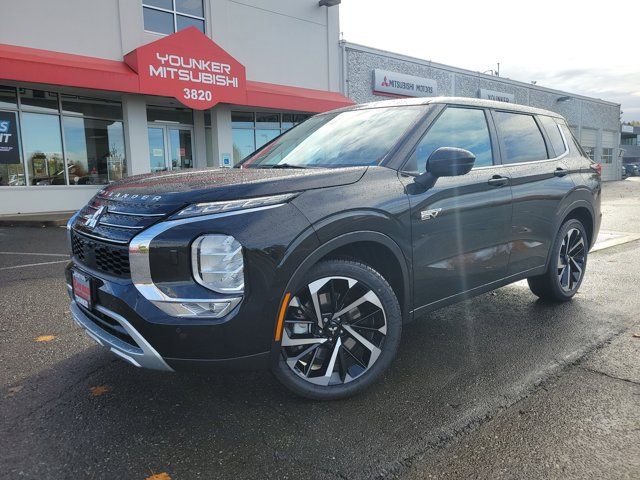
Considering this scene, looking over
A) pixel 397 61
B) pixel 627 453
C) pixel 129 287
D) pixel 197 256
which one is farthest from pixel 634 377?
pixel 397 61

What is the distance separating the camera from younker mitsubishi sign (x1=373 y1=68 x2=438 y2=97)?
1922cm

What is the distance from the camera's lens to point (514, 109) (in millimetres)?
4125

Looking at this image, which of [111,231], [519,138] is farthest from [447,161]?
[111,231]

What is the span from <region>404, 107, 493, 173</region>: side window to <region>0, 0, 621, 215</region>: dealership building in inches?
284

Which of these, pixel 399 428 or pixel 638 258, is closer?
pixel 399 428

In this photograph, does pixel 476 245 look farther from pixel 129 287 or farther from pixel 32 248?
pixel 32 248

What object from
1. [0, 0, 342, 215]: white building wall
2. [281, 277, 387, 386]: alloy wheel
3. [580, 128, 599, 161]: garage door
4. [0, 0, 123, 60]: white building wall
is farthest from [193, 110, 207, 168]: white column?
[580, 128, 599, 161]: garage door

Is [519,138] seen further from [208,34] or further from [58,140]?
[58,140]

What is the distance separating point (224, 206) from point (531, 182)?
2.69m

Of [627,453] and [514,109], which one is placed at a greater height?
[514,109]

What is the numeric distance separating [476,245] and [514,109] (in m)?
1.53

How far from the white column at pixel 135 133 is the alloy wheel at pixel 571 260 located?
12170 millimetres

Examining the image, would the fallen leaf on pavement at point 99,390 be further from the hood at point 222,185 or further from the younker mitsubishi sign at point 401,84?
the younker mitsubishi sign at point 401,84

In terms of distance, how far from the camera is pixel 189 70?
Answer: 13203mm
